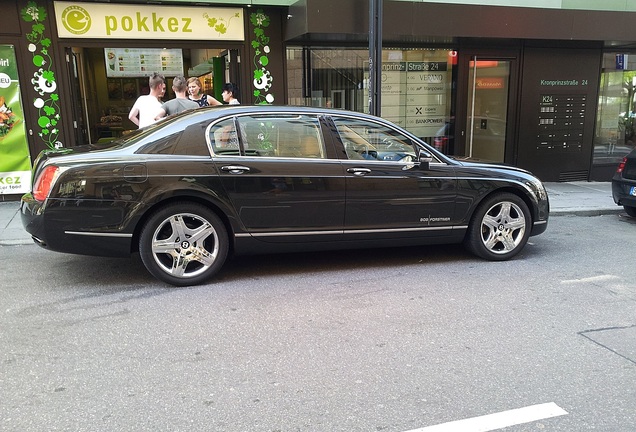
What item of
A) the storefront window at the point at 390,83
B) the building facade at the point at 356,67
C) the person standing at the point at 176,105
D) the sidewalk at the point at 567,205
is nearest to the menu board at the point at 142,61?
the building facade at the point at 356,67

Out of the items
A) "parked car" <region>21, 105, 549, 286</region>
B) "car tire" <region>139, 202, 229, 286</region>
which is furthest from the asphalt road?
"parked car" <region>21, 105, 549, 286</region>

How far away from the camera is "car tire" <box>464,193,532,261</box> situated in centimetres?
573

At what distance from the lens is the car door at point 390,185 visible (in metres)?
5.27

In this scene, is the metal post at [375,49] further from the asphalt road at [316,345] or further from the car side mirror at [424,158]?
the asphalt road at [316,345]

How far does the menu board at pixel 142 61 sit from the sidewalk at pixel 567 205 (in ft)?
10.2

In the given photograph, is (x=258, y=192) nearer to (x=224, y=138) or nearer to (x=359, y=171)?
(x=224, y=138)

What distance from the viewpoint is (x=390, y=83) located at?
1068cm

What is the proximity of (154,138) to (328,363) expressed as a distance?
272cm

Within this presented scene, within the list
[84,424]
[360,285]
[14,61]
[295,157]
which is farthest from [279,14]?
[84,424]

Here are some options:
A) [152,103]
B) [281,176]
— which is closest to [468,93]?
[152,103]

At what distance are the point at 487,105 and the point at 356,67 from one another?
3080mm

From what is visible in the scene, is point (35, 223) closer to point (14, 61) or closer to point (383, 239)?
point (383, 239)

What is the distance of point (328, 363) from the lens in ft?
11.5

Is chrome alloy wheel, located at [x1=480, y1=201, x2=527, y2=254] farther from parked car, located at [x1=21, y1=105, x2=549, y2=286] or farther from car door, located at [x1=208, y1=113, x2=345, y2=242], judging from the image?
car door, located at [x1=208, y1=113, x2=345, y2=242]
